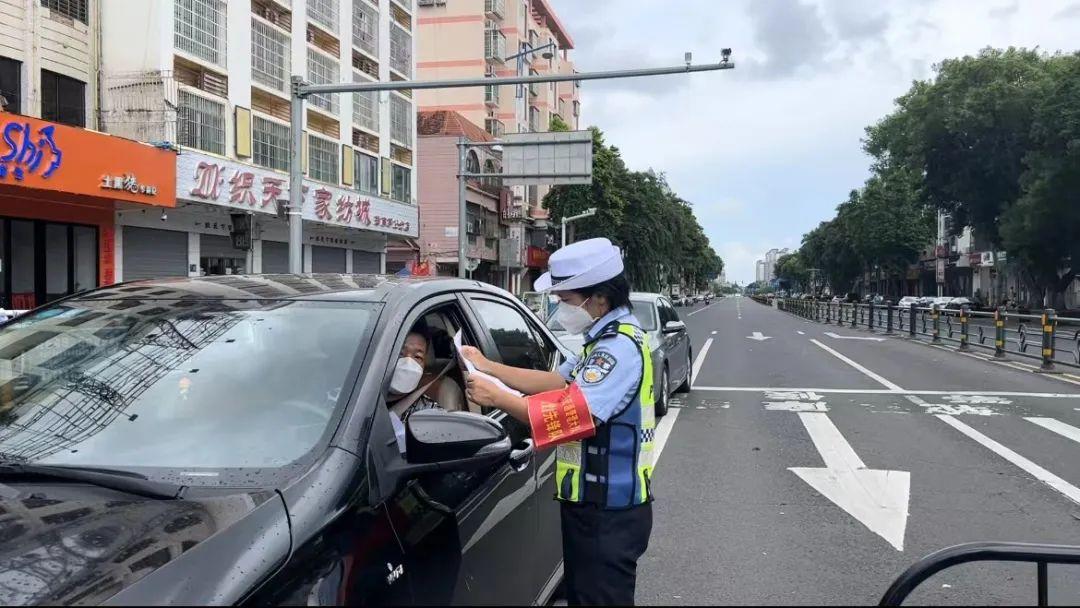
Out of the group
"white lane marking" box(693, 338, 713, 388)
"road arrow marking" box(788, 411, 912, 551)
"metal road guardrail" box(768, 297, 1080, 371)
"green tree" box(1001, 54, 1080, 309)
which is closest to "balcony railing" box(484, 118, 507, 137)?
"metal road guardrail" box(768, 297, 1080, 371)

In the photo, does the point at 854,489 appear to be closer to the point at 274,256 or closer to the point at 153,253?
the point at 153,253

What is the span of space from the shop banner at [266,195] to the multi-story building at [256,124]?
0.04 meters

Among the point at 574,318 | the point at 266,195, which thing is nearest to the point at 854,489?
the point at 574,318

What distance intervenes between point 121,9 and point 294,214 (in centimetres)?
856

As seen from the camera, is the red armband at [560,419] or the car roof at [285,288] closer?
the red armband at [560,419]

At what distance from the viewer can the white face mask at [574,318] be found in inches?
107

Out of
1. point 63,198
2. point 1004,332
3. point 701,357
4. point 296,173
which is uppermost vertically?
point 296,173

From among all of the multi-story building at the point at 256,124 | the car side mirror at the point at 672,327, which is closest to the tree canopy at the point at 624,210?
the multi-story building at the point at 256,124

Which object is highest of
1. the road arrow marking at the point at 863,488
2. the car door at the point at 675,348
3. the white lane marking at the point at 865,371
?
the car door at the point at 675,348

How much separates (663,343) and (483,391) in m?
8.22

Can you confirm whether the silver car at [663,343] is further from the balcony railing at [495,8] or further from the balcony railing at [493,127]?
the balcony railing at [495,8]

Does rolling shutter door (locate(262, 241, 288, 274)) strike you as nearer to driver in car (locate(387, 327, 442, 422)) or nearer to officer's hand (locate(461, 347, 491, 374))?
driver in car (locate(387, 327, 442, 422))

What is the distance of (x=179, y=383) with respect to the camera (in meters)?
2.57

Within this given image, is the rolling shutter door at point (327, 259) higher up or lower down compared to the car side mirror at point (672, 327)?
higher up
